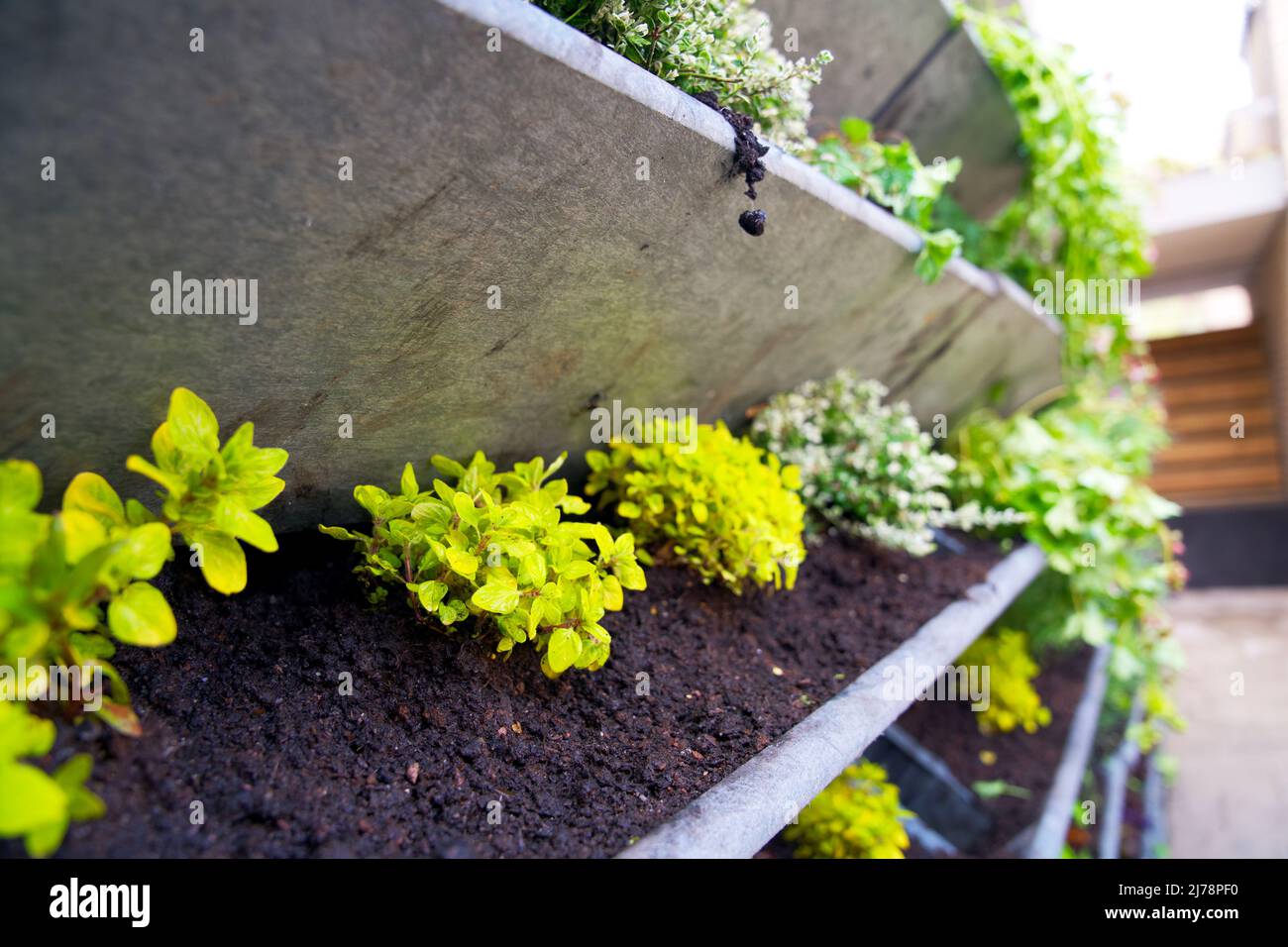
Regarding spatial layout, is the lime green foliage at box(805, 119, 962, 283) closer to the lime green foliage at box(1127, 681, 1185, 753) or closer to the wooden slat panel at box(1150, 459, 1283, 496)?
the lime green foliage at box(1127, 681, 1185, 753)

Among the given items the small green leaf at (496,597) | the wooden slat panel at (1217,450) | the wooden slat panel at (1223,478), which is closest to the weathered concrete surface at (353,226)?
the small green leaf at (496,597)

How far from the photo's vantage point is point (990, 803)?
127 inches

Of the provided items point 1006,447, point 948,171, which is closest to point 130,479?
point 948,171

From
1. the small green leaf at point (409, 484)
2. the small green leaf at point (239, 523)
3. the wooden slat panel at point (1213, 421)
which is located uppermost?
the wooden slat panel at point (1213, 421)

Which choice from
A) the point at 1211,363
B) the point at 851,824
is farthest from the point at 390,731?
the point at 1211,363

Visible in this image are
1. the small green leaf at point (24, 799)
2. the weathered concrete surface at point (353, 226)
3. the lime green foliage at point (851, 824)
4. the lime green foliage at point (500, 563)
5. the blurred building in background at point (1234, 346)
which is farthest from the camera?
the blurred building in background at point (1234, 346)

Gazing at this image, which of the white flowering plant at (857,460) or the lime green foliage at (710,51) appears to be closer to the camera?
the lime green foliage at (710,51)

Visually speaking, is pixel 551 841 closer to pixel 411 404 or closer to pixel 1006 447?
pixel 411 404

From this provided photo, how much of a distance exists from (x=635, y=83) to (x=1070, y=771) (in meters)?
3.56

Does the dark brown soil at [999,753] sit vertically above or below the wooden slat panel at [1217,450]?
below

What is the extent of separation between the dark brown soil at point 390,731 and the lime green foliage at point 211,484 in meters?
0.28

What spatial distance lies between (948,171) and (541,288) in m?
1.48

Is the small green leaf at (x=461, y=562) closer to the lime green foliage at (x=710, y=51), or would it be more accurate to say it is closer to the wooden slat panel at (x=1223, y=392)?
the lime green foliage at (x=710, y=51)

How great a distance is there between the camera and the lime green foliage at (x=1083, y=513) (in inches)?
121
